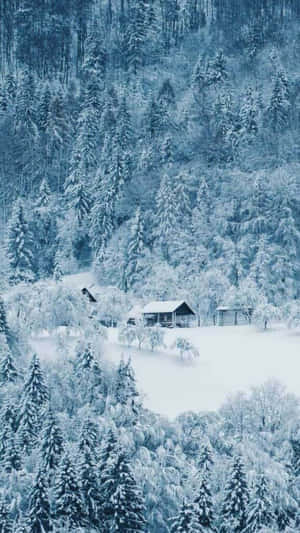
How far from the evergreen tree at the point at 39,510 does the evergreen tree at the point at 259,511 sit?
9.37 metres

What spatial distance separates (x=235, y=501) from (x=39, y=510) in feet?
31.1

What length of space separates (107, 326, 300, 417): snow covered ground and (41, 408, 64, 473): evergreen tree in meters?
10.7

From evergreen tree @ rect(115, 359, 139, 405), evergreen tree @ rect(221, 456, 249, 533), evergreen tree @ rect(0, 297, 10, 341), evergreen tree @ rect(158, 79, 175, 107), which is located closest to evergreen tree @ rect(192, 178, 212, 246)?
evergreen tree @ rect(158, 79, 175, 107)

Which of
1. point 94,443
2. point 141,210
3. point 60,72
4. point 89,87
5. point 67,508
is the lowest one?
point 67,508

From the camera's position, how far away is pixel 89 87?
116125mm

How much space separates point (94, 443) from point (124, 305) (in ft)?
110

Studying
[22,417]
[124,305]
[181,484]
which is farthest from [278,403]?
[124,305]

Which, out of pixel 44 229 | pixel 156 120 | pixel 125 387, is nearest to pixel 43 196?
pixel 44 229

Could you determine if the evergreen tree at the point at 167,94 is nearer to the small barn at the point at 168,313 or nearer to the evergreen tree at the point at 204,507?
the small barn at the point at 168,313

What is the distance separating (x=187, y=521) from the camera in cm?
3334

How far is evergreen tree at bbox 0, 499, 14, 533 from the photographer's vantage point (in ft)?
104

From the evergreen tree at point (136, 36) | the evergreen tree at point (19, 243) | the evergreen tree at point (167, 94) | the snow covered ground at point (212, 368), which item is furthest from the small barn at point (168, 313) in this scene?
the evergreen tree at point (136, 36)

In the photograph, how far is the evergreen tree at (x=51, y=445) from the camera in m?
36.2

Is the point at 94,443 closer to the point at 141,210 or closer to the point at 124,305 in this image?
the point at 124,305
